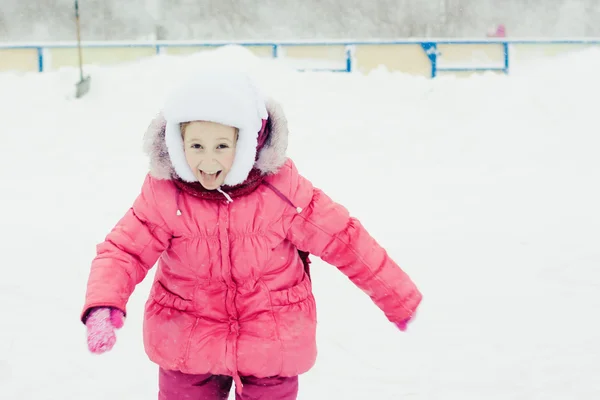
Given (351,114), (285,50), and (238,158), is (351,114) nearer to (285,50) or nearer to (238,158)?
(285,50)

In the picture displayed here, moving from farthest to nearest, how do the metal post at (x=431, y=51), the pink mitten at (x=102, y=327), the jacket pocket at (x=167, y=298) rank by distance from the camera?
the metal post at (x=431, y=51), the jacket pocket at (x=167, y=298), the pink mitten at (x=102, y=327)

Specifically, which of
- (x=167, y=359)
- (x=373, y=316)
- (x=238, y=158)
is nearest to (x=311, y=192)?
(x=238, y=158)

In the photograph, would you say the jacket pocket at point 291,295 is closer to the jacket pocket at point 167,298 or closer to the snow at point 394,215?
the jacket pocket at point 167,298

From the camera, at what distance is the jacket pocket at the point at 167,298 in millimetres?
1750

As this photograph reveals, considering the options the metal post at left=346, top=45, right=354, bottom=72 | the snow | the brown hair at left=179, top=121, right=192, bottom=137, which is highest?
the metal post at left=346, top=45, right=354, bottom=72

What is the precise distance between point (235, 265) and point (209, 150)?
32cm

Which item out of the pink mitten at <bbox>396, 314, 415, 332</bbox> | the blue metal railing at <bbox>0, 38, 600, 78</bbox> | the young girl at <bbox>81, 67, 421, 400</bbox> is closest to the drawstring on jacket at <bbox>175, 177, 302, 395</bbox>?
the young girl at <bbox>81, 67, 421, 400</bbox>

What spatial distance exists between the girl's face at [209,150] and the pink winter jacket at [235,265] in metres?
0.07

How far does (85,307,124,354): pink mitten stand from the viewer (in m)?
1.48

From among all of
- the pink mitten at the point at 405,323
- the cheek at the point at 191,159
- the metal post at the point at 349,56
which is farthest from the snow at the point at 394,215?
the cheek at the point at 191,159

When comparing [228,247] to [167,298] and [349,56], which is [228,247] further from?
[349,56]

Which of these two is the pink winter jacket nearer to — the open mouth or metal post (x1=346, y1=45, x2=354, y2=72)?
the open mouth

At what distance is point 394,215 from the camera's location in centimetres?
536

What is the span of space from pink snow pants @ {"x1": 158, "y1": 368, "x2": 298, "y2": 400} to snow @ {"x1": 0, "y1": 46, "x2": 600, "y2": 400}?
432 mm
